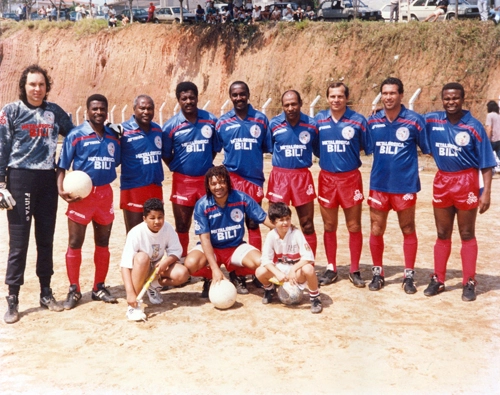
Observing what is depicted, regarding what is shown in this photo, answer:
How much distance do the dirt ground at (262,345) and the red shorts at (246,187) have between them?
1.18 metres

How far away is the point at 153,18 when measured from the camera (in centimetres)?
3906

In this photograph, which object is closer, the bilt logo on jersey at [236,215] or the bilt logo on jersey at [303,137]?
the bilt logo on jersey at [236,215]

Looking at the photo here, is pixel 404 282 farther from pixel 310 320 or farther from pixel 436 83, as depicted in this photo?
pixel 436 83

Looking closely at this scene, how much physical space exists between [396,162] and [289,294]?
203cm

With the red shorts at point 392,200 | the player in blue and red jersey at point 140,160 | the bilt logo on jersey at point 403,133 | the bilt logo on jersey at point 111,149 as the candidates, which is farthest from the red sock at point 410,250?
the bilt logo on jersey at point 111,149

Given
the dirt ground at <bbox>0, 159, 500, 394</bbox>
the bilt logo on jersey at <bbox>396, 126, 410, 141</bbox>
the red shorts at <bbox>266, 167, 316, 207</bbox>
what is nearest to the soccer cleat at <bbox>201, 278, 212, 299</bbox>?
the dirt ground at <bbox>0, 159, 500, 394</bbox>

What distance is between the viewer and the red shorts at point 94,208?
6.37 metres

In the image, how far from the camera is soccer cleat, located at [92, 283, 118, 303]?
6564 millimetres

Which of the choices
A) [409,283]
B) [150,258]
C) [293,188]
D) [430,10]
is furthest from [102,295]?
[430,10]

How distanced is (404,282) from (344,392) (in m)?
2.76

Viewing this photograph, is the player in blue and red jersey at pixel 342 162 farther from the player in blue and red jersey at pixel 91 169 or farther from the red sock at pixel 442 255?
the player in blue and red jersey at pixel 91 169

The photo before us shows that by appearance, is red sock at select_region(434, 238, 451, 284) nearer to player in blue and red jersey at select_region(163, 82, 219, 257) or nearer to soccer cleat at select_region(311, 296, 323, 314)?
soccer cleat at select_region(311, 296, 323, 314)

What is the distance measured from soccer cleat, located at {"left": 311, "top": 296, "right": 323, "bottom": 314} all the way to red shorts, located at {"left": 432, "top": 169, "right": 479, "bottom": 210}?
1903 millimetres

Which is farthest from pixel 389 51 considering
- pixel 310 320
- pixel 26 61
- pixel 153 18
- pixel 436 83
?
pixel 26 61
